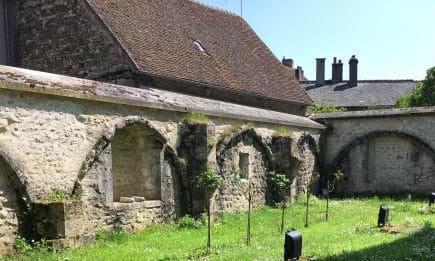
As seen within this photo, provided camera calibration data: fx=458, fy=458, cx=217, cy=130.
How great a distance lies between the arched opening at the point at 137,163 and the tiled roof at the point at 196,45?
3066 mm

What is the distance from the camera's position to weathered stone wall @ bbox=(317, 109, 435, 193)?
17672mm

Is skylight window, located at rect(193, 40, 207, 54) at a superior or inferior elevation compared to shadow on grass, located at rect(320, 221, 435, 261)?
superior

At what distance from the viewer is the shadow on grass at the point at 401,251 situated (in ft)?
23.2

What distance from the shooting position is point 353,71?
36.2 metres

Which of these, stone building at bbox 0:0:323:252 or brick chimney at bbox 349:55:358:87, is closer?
stone building at bbox 0:0:323:252

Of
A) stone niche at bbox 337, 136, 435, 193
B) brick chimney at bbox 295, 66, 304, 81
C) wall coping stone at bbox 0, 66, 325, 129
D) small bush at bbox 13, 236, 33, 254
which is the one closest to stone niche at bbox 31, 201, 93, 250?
small bush at bbox 13, 236, 33, 254

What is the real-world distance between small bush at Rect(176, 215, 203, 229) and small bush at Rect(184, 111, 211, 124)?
2376 millimetres

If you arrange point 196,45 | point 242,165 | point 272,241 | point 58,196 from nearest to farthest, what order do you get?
point 58,196, point 272,241, point 242,165, point 196,45

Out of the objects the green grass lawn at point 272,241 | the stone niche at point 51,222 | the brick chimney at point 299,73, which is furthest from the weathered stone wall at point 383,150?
the brick chimney at point 299,73

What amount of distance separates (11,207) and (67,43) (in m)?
8.49

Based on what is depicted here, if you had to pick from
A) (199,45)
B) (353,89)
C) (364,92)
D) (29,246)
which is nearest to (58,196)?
(29,246)

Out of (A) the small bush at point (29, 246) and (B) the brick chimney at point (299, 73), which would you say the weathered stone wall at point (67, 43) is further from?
(B) the brick chimney at point (299, 73)

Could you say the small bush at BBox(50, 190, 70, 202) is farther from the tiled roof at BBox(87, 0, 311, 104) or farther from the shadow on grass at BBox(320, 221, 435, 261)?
the tiled roof at BBox(87, 0, 311, 104)

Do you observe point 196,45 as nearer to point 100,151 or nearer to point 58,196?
point 100,151
